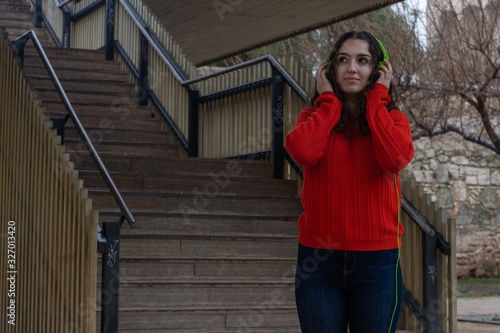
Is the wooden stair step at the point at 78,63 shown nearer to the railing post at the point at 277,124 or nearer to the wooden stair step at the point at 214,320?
the railing post at the point at 277,124

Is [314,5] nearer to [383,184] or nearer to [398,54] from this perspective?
[398,54]

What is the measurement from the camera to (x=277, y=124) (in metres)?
7.64

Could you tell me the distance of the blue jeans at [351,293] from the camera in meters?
2.28

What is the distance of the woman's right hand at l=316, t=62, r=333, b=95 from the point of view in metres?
2.55

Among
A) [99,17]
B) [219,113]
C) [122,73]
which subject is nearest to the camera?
[219,113]

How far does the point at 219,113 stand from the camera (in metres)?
8.68

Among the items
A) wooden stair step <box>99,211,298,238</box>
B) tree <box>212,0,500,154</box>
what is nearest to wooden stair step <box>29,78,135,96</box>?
tree <box>212,0,500,154</box>

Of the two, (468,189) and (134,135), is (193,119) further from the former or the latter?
(468,189)

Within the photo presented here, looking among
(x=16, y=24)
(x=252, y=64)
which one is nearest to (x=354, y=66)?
(x=252, y=64)

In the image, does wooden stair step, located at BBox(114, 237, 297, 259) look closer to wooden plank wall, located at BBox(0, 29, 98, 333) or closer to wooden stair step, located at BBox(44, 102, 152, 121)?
wooden plank wall, located at BBox(0, 29, 98, 333)

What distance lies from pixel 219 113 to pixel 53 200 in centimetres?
364

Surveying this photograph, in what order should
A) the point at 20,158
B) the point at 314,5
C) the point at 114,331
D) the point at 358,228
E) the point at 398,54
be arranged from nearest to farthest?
the point at 358,228 → the point at 114,331 → the point at 20,158 → the point at 314,5 → the point at 398,54

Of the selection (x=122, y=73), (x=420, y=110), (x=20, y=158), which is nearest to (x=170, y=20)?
(x=122, y=73)

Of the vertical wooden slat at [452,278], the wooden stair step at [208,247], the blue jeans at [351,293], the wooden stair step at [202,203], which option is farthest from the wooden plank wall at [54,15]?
the blue jeans at [351,293]
